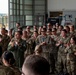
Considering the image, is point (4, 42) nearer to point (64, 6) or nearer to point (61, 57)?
point (61, 57)

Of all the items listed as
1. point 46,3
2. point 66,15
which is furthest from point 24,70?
point 46,3

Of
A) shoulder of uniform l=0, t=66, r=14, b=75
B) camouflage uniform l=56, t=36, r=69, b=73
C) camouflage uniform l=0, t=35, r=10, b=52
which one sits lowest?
camouflage uniform l=56, t=36, r=69, b=73

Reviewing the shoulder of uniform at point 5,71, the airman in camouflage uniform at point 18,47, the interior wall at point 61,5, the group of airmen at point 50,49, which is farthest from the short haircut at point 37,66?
the interior wall at point 61,5

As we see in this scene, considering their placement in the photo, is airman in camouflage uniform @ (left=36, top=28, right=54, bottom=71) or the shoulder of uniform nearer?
the shoulder of uniform

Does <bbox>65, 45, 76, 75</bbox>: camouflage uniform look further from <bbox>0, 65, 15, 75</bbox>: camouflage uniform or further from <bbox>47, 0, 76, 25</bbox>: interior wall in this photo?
<bbox>47, 0, 76, 25</bbox>: interior wall

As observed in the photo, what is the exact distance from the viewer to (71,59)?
7.78 m

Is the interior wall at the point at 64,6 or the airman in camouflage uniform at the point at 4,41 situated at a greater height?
the interior wall at the point at 64,6

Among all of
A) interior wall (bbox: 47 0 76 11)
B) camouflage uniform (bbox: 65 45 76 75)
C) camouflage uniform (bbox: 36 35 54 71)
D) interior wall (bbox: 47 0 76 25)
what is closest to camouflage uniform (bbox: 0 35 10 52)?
camouflage uniform (bbox: 36 35 54 71)

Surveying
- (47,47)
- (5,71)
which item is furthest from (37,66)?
(47,47)

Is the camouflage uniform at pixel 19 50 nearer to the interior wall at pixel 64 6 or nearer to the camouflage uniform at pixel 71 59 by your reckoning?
the camouflage uniform at pixel 71 59

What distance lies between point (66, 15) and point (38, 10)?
2.85 metres

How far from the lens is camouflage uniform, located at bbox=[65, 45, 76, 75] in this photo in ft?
25.3

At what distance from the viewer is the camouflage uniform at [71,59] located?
772 cm

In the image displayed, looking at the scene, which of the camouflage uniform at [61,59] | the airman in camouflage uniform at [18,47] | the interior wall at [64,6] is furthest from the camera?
the interior wall at [64,6]
